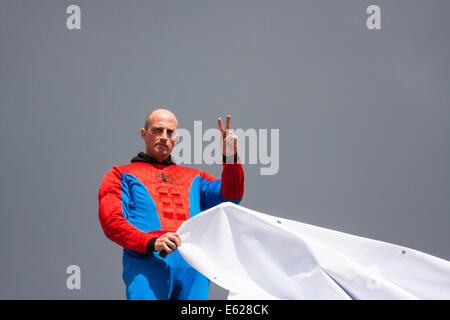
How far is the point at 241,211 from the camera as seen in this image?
63.9 inches

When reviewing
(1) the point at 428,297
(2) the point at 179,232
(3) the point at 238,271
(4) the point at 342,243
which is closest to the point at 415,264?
(1) the point at 428,297

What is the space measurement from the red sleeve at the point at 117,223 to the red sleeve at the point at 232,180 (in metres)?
0.31

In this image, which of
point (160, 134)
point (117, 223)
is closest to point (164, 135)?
point (160, 134)

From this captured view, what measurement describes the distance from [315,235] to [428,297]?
0.40 m

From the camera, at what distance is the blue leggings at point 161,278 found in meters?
1.60

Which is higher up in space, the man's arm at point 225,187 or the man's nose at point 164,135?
the man's nose at point 164,135

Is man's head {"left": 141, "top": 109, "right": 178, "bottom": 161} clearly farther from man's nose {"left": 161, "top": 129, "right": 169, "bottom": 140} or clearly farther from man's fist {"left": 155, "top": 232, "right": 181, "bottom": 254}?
man's fist {"left": 155, "top": 232, "right": 181, "bottom": 254}

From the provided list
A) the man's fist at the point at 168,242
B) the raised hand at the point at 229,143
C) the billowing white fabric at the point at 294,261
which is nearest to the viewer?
the billowing white fabric at the point at 294,261

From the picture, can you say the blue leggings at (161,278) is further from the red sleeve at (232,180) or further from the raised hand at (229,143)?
the raised hand at (229,143)

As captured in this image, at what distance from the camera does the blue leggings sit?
1.60 metres

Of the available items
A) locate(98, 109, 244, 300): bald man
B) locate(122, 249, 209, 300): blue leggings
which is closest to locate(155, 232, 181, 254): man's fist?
locate(98, 109, 244, 300): bald man

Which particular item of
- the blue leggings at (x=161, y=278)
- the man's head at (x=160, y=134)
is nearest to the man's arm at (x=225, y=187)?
the man's head at (x=160, y=134)

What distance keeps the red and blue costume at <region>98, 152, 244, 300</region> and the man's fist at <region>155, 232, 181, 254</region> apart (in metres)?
0.02
